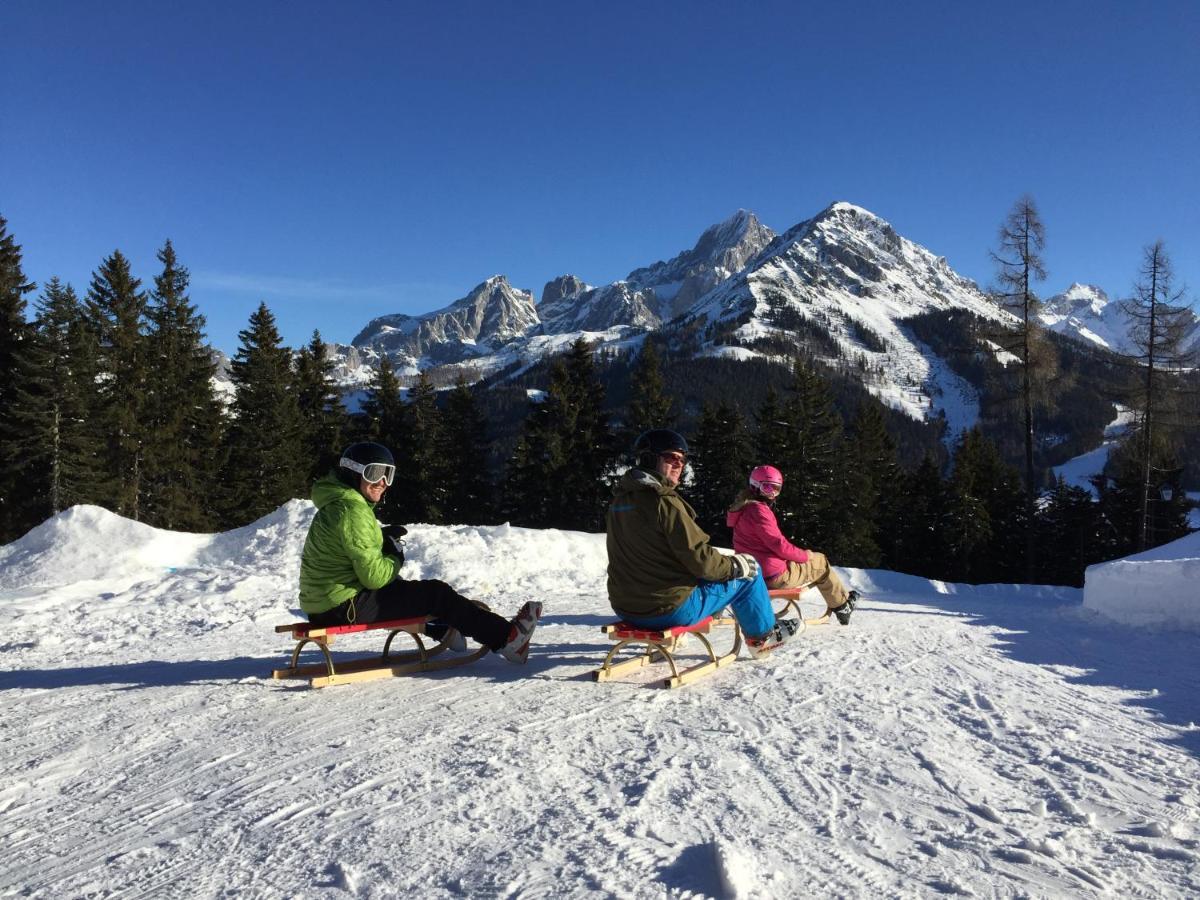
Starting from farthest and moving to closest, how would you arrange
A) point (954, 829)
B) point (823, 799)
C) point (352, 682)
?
point (352, 682) < point (823, 799) < point (954, 829)

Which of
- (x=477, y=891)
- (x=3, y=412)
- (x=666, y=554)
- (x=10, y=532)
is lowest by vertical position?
(x=10, y=532)

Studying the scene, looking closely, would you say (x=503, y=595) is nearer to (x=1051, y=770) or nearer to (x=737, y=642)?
(x=737, y=642)

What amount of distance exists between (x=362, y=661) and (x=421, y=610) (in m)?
0.89

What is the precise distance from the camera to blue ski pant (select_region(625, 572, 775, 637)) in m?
5.59

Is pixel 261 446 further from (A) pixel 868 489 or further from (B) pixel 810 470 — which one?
(A) pixel 868 489

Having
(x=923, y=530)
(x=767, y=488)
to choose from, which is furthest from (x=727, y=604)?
(x=923, y=530)

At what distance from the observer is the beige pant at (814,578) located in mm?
7680

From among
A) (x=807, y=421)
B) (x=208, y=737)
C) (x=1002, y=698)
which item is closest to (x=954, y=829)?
(x=1002, y=698)

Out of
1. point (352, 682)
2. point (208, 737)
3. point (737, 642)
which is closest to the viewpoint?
point (208, 737)

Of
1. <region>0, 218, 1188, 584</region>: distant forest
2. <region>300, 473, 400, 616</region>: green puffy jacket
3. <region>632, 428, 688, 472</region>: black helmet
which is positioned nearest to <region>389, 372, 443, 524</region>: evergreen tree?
<region>0, 218, 1188, 584</region>: distant forest

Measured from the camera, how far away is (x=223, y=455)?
126 feet

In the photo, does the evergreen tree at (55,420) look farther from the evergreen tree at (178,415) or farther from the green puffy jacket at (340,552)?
the green puffy jacket at (340,552)

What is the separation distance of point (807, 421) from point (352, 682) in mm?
34010

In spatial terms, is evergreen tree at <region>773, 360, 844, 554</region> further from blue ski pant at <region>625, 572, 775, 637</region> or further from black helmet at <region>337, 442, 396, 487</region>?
black helmet at <region>337, 442, 396, 487</region>
